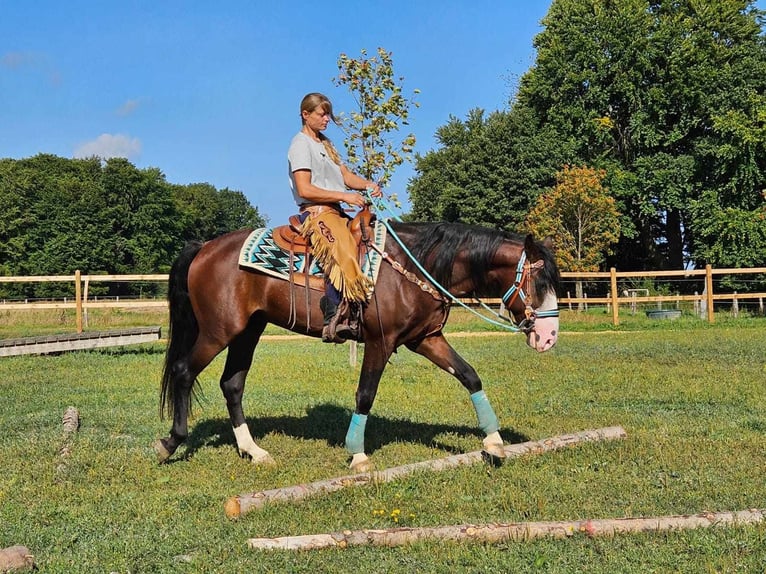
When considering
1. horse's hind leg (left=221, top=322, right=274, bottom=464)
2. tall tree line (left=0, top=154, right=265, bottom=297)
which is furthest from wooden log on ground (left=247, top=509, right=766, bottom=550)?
tall tree line (left=0, top=154, right=265, bottom=297)

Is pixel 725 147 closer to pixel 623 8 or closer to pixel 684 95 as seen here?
pixel 684 95

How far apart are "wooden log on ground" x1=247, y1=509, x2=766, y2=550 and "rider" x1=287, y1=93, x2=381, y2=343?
2.24m

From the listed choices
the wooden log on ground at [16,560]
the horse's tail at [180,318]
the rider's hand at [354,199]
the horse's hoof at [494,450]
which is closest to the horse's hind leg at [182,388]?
the horse's tail at [180,318]

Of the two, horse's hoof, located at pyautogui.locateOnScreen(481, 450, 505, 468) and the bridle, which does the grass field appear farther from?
the bridle

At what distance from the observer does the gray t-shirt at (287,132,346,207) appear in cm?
594

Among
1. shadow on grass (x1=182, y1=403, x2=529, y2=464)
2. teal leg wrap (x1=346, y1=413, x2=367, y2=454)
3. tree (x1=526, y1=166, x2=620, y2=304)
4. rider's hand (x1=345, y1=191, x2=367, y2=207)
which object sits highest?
tree (x1=526, y1=166, x2=620, y2=304)

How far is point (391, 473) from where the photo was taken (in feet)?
17.6

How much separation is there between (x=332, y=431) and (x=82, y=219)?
57.6 m

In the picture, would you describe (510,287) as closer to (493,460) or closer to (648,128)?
(493,460)

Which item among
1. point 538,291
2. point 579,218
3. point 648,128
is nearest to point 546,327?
point 538,291

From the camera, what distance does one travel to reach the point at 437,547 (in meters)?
3.92

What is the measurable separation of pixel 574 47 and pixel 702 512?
1353 inches

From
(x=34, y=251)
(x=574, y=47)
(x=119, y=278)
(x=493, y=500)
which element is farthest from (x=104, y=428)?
(x=34, y=251)

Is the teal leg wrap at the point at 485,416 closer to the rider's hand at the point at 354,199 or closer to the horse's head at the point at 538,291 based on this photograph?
the horse's head at the point at 538,291
